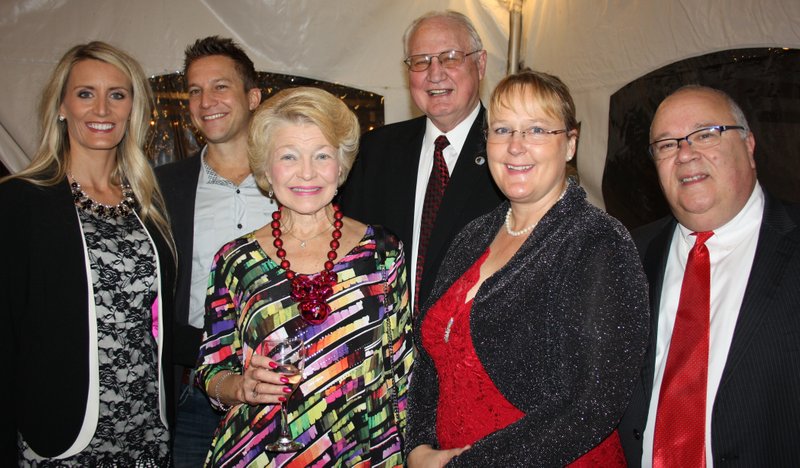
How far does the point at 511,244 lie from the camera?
78.8 inches

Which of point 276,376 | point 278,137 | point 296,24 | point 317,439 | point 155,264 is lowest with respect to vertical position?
point 317,439

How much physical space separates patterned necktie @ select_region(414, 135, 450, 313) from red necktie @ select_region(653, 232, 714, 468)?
96 centimetres

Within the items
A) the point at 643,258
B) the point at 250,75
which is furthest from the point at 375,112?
the point at 643,258

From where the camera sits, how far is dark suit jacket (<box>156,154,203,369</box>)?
2721 mm

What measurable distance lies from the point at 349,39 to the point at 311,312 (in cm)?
258

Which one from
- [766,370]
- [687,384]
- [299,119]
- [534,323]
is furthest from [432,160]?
[766,370]

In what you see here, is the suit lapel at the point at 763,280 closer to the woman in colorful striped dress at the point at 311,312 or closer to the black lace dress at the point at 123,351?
the woman in colorful striped dress at the point at 311,312

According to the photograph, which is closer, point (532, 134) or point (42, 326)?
point (532, 134)

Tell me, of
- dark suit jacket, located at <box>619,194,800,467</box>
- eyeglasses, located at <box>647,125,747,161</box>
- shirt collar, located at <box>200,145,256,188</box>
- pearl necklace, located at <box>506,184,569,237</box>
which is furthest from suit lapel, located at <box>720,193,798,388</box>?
shirt collar, located at <box>200,145,256,188</box>

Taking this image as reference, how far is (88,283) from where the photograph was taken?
7.35 ft

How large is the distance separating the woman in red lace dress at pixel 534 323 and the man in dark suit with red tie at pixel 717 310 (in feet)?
0.77

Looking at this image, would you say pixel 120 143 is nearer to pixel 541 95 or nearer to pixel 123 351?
pixel 123 351

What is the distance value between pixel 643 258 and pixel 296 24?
2735 millimetres

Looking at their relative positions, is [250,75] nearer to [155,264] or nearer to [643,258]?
[155,264]
